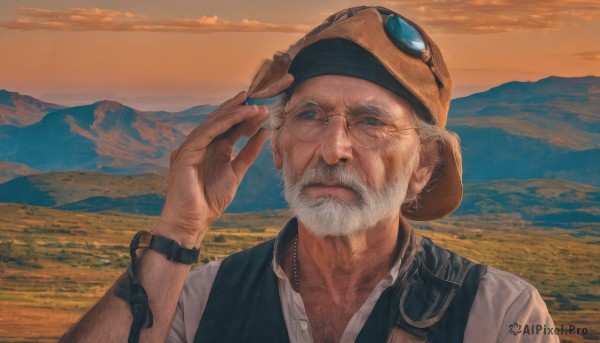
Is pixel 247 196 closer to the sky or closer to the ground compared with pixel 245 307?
closer to the ground

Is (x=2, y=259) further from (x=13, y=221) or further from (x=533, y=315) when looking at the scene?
(x=533, y=315)

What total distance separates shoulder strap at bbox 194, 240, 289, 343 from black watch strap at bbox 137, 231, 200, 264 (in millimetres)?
279

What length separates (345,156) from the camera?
13.3 ft

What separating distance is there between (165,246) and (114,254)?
90.9 ft

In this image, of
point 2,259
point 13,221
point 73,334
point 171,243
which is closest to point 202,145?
point 171,243

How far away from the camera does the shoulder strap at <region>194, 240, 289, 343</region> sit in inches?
165

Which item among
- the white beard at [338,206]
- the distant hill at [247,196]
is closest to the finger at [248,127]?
the white beard at [338,206]

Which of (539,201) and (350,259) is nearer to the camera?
(350,259)

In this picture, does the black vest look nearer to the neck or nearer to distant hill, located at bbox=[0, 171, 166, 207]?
the neck

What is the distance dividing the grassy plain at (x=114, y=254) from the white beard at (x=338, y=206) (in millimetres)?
17938

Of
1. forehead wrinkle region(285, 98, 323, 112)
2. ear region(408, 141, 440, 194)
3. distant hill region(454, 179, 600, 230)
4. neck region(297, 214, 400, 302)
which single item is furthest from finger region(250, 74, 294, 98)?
distant hill region(454, 179, 600, 230)

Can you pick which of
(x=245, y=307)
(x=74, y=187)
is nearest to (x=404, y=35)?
(x=245, y=307)

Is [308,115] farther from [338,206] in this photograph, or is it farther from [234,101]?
[338,206]

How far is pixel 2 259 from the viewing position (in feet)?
105
